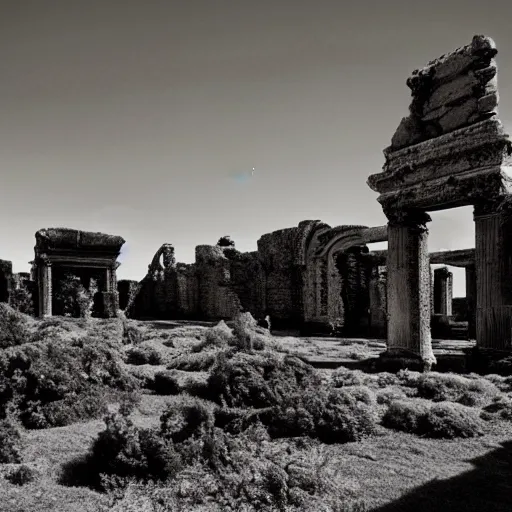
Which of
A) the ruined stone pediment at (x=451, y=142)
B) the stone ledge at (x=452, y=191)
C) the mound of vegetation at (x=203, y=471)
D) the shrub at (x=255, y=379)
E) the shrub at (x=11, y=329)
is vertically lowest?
the mound of vegetation at (x=203, y=471)

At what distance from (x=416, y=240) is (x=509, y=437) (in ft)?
13.6

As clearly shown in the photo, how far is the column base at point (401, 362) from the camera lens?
7680 mm

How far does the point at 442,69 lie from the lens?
7.51 m

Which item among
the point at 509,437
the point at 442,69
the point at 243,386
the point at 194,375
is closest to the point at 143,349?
the point at 194,375

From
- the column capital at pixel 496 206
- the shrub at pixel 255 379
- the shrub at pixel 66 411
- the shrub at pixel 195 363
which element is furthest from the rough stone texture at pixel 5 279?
the column capital at pixel 496 206

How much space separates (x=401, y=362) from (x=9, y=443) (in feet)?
20.1

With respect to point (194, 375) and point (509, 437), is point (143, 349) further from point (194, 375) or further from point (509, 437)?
point (509, 437)

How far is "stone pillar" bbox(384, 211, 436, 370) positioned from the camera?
25.5 ft

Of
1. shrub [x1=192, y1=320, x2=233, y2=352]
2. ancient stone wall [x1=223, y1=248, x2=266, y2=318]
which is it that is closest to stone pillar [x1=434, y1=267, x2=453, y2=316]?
ancient stone wall [x1=223, y1=248, x2=266, y2=318]

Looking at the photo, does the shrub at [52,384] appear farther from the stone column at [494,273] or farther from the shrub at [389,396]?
the stone column at [494,273]

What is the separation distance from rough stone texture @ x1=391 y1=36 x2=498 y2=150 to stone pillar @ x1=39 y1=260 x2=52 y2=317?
13.7 m

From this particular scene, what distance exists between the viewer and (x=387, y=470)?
3.59 meters

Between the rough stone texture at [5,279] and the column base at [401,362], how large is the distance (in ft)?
49.7

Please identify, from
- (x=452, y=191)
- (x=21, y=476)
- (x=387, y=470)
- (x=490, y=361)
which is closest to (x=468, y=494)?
(x=387, y=470)
